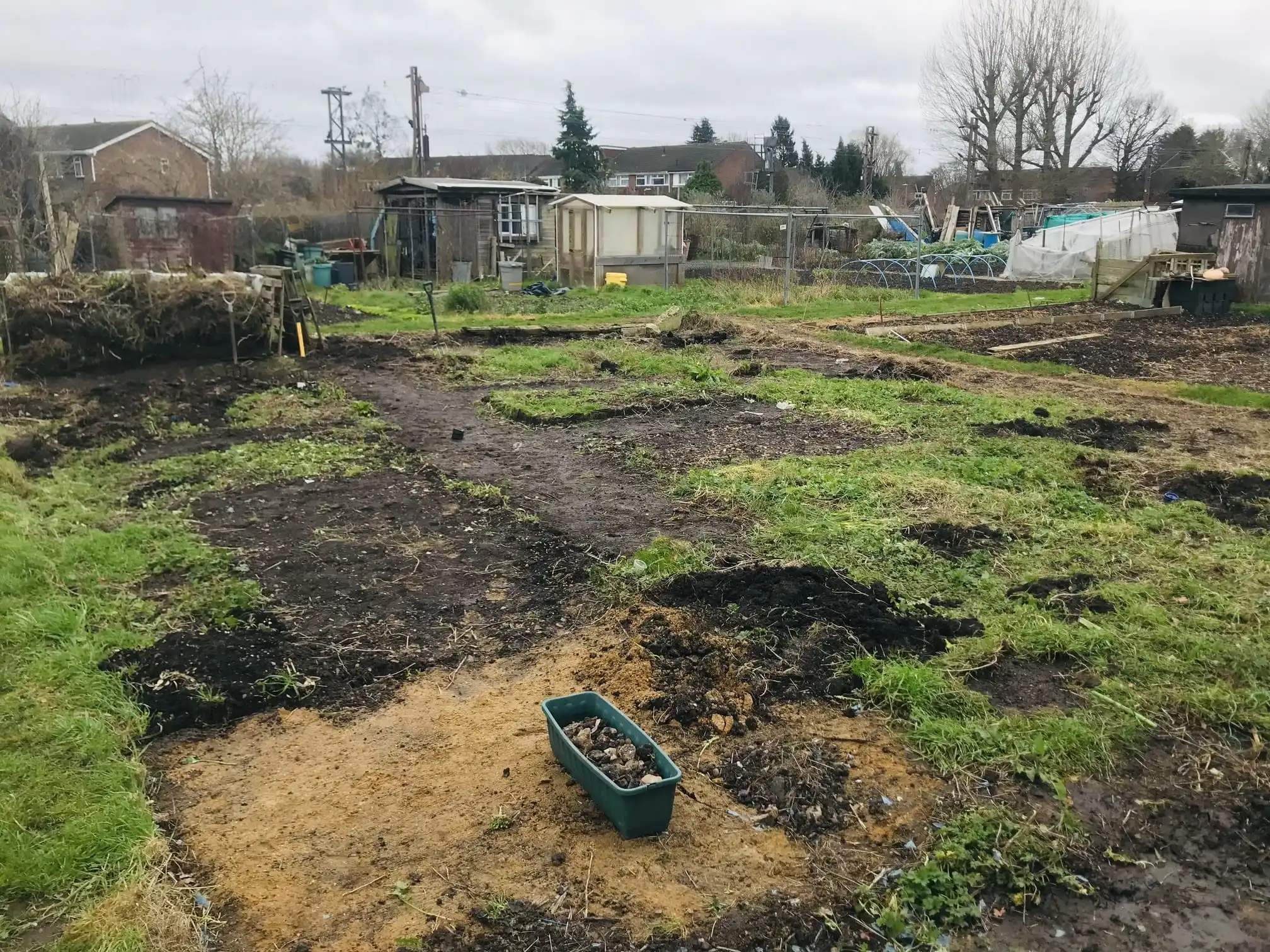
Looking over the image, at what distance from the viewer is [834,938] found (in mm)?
3145

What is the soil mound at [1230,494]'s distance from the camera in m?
7.05

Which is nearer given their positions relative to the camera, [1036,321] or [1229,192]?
[1036,321]

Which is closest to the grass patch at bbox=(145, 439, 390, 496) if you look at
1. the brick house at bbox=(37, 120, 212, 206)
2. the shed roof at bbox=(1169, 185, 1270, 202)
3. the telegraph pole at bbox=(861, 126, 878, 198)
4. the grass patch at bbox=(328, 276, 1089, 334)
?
the grass patch at bbox=(328, 276, 1089, 334)

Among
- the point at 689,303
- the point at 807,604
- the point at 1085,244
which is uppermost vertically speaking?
the point at 1085,244

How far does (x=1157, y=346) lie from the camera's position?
643 inches

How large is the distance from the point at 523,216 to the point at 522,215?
45 mm

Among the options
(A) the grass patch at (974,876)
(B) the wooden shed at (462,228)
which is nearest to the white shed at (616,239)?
(B) the wooden shed at (462,228)

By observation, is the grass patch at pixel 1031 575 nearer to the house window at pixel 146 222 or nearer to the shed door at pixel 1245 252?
the shed door at pixel 1245 252

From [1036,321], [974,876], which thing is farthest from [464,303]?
[974,876]

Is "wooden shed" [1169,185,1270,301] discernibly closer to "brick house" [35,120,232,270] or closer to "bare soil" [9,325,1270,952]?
"bare soil" [9,325,1270,952]

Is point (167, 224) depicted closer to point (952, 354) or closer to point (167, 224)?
point (167, 224)

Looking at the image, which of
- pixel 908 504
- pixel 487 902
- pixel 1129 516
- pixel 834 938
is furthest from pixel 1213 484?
pixel 487 902

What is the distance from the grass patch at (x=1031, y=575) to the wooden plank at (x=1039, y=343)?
692 cm

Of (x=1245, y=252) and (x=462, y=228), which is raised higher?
Answer: (x=462, y=228)
